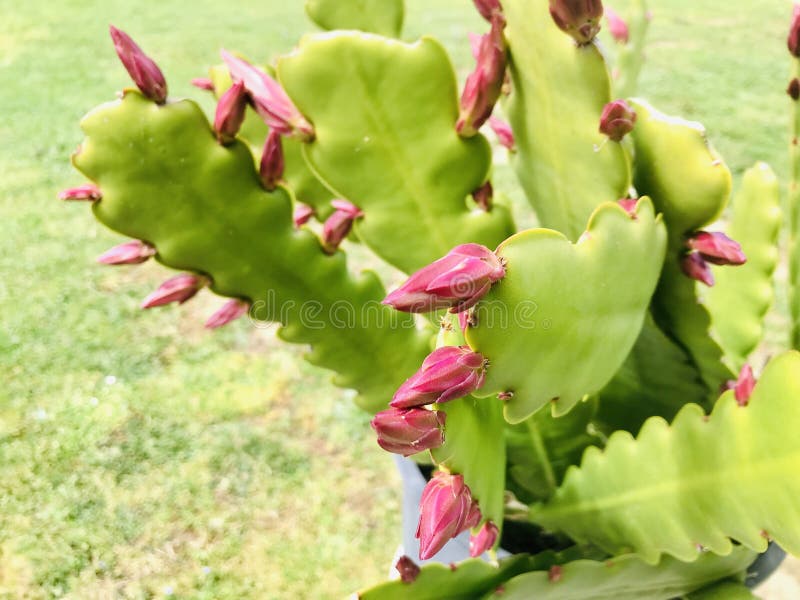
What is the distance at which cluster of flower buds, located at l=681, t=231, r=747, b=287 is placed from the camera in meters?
0.57

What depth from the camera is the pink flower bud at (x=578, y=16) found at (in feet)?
1.65

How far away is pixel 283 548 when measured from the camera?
1.16 m

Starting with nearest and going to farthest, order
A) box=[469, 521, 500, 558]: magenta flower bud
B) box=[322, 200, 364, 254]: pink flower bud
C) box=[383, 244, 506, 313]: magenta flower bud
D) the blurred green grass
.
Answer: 1. box=[383, 244, 506, 313]: magenta flower bud
2. box=[469, 521, 500, 558]: magenta flower bud
3. box=[322, 200, 364, 254]: pink flower bud
4. the blurred green grass

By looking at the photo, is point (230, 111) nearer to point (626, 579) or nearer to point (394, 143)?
point (394, 143)

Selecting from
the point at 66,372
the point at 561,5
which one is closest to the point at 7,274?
the point at 66,372

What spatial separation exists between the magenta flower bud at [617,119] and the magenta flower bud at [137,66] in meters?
0.33

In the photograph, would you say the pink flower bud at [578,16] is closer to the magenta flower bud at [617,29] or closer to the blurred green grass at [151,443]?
the magenta flower bud at [617,29]

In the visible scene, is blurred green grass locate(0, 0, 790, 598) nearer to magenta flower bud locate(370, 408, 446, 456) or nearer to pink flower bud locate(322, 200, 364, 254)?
pink flower bud locate(322, 200, 364, 254)

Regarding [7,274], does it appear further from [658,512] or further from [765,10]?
[765,10]

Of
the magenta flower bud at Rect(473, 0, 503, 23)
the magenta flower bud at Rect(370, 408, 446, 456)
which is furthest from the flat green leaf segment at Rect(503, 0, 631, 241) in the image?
the magenta flower bud at Rect(370, 408, 446, 456)

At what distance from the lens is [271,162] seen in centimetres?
61

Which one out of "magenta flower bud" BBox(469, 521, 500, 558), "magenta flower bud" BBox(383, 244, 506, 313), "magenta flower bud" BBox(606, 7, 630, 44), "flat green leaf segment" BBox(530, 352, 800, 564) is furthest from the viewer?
"magenta flower bud" BBox(606, 7, 630, 44)

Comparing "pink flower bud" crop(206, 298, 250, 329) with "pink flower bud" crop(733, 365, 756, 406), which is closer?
"pink flower bud" crop(733, 365, 756, 406)

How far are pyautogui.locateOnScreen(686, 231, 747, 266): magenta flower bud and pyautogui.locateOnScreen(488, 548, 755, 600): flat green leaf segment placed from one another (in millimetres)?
262
